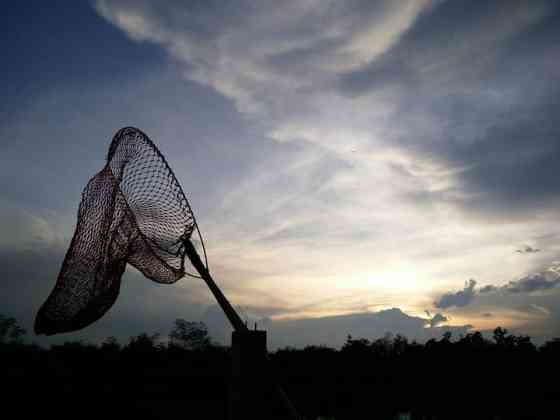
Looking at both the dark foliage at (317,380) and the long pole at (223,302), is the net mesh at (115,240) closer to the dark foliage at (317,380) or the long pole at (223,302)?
the long pole at (223,302)

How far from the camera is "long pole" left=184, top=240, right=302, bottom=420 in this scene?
4488 mm

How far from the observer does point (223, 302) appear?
4.96m

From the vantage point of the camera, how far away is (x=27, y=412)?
873cm

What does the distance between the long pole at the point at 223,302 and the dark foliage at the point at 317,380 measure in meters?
5.43

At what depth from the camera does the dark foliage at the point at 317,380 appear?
955cm

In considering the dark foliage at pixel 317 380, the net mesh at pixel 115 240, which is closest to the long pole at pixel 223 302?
the net mesh at pixel 115 240

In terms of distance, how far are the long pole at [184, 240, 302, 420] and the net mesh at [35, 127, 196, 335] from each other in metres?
0.17

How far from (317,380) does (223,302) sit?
731cm

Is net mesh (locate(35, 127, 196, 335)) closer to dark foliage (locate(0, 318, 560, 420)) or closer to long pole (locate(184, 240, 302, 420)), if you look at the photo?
long pole (locate(184, 240, 302, 420))

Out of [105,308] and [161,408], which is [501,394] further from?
[105,308]

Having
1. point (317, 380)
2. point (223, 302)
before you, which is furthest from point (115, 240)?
point (317, 380)

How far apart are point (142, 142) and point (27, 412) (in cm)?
570

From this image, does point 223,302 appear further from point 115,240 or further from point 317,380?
point 317,380

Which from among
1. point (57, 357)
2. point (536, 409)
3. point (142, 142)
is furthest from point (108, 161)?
point (536, 409)
